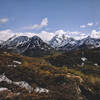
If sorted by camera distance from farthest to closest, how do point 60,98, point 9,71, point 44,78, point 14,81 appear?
point 9,71, point 44,78, point 14,81, point 60,98

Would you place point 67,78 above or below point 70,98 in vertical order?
above

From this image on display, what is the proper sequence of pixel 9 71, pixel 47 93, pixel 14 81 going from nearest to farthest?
1. pixel 47 93
2. pixel 14 81
3. pixel 9 71

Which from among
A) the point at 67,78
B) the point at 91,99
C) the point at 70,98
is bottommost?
the point at 91,99

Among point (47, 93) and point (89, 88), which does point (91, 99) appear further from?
point (47, 93)

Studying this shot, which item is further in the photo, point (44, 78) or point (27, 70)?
point (27, 70)

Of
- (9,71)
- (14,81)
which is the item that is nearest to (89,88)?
(14,81)

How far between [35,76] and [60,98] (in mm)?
5553

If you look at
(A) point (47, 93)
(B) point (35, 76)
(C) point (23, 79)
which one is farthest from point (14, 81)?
(A) point (47, 93)

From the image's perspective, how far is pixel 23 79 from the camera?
15.9m

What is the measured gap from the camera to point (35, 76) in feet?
55.2

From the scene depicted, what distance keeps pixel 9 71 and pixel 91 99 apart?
11.3 metres

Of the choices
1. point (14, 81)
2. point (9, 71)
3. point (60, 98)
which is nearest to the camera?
point (60, 98)

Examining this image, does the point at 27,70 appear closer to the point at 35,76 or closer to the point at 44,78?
the point at 35,76

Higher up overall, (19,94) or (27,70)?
(27,70)
